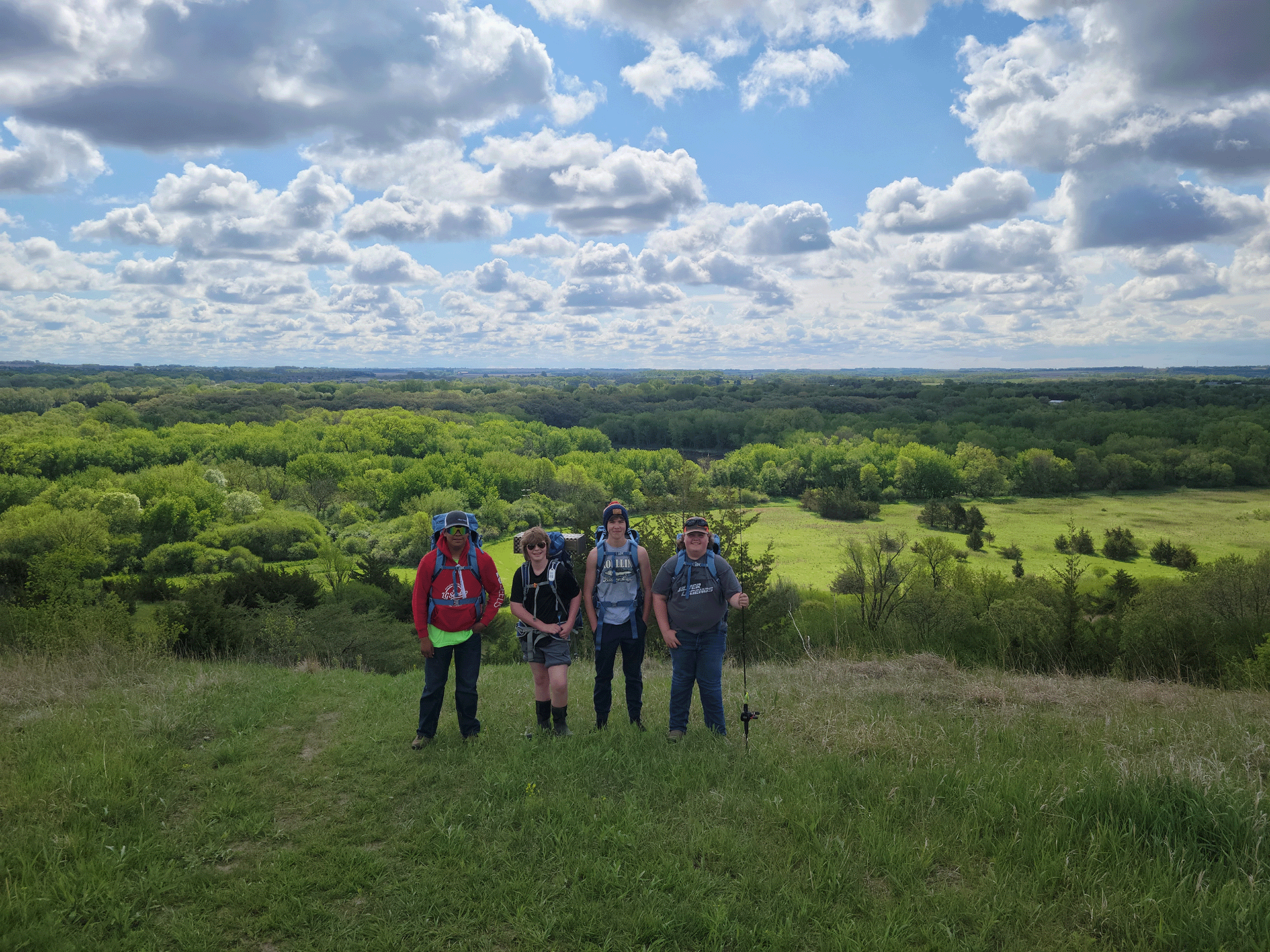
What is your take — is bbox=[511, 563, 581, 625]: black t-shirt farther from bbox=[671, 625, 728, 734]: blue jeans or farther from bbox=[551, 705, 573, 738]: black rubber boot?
bbox=[671, 625, 728, 734]: blue jeans

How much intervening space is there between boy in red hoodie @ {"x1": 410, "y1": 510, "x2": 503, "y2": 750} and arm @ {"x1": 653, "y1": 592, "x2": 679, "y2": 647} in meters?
1.46

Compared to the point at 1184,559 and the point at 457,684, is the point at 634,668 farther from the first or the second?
the point at 1184,559

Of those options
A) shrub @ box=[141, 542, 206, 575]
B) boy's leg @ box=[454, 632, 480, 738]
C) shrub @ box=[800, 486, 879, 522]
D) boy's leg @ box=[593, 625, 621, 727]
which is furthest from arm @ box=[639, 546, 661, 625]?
shrub @ box=[800, 486, 879, 522]

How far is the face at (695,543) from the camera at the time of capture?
5.96 m

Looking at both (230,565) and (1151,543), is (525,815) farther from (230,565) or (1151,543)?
(1151,543)

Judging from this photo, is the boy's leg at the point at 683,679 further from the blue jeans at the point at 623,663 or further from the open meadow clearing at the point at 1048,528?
the open meadow clearing at the point at 1048,528

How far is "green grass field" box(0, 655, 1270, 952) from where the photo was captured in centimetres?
362

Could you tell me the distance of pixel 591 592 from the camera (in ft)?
20.4

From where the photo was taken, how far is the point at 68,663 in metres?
9.05

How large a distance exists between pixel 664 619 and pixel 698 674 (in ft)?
2.19

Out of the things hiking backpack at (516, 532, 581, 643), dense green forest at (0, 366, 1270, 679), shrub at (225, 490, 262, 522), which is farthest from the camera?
shrub at (225, 490, 262, 522)

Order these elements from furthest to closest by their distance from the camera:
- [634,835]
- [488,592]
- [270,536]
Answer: [270,536] → [488,592] → [634,835]

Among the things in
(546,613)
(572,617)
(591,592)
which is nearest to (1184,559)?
(591,592)

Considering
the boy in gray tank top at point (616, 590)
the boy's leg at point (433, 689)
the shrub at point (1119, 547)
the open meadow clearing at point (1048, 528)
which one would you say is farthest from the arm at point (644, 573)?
the shrub at point (1119, 547)
